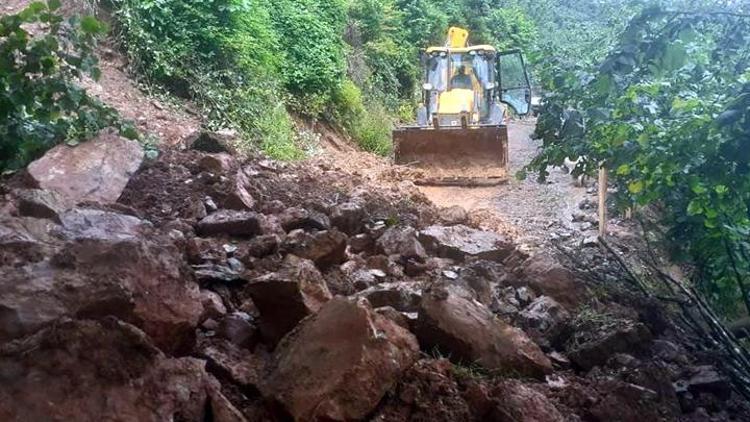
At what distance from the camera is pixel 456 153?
1130 cm

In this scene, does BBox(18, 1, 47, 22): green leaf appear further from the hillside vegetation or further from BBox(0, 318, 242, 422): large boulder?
BBox(0, 318, 242, 422): large boulder

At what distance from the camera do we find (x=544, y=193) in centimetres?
1083

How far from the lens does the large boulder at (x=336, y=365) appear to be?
8.41 feet

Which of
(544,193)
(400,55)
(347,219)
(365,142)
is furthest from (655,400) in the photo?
(400,55)

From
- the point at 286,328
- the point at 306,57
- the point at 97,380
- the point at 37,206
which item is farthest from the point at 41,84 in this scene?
the point at 306,57

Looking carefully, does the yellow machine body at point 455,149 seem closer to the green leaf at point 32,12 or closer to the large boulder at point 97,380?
the green leaf at point 32,12

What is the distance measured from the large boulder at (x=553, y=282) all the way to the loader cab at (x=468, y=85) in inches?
313

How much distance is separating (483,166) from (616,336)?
7.68 metres

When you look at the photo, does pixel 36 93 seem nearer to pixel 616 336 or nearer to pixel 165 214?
pixel 165 214

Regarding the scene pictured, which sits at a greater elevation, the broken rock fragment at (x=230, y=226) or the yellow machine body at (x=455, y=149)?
the broken rock fragment at (x=230, y=226)

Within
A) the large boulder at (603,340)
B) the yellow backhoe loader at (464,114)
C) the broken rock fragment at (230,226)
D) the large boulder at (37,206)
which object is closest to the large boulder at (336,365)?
the large boulder at (603,340)

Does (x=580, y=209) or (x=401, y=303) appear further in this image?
(x=580, y=209)

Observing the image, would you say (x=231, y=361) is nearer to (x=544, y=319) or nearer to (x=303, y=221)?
(x=544, y=319)

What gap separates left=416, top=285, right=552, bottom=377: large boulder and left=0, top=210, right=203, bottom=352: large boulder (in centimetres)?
96
